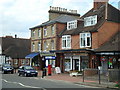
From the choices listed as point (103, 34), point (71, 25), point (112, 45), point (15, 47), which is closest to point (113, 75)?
point (112, 45)

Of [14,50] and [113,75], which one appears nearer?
[113,75]

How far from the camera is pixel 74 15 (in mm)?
46469

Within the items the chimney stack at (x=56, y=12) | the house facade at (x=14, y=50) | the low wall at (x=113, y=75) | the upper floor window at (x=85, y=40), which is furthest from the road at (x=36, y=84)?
the house facade at (x=14, y=50)

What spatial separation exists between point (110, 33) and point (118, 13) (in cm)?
407

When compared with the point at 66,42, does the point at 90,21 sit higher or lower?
higher

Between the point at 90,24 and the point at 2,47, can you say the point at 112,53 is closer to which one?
the point at 90,24

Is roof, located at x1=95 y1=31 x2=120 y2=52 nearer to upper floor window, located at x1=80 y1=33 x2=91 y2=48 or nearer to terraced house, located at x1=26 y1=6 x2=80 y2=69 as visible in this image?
upper floor window, located at x1=80 y1=33 x2=91 y2=48

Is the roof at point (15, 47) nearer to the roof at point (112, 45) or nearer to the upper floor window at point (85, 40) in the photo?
the upper floor window at point (85, 40)

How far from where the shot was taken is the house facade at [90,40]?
97.1ft

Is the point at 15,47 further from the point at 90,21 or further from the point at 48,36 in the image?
the point at 90,21

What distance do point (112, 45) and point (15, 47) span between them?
1555 inches

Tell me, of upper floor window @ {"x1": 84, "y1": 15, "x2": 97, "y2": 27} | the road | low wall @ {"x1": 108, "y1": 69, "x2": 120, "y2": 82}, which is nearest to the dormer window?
upper floor window @ {"x1": 84, "y1": 15, "x2": 97, "y2": 27}

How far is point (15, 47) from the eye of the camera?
62.7 metres

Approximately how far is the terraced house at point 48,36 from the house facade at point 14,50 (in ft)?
41.7
